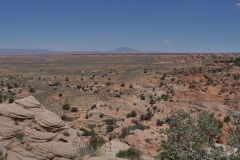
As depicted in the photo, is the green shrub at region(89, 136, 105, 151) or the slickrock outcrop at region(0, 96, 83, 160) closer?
the slickrock outcrop at region(0, 96, 83, 160)

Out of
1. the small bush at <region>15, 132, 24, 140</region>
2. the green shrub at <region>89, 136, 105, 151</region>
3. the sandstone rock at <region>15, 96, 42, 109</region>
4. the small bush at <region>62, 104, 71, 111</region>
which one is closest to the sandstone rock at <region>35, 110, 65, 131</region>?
the sandstone rock at <region>15, 96, 42, 109</region>

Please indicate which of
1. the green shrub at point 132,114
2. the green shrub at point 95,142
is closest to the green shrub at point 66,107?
the green shrub at point 132,114

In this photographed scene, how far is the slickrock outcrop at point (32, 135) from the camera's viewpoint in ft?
56.9

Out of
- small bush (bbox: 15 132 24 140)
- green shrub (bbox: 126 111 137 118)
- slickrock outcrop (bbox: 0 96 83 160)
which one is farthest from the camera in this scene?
green shrub (bbox: 126 111 137 118)

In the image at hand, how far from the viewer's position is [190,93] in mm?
40781

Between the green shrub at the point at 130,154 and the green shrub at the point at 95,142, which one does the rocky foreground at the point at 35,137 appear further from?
the green shrub at the point at 95,142

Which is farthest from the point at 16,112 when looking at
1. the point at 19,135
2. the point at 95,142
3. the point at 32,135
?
the point at 95,142

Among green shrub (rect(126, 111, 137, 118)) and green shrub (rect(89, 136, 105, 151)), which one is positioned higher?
green shrub (rect(89, 136, 105, 151))

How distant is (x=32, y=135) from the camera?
59.2 ft

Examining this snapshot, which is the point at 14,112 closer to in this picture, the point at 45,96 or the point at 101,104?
the point at 101,104

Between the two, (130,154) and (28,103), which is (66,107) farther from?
(130,154)

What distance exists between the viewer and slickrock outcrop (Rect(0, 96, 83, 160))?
17328 millimetres

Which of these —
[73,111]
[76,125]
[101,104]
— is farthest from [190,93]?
[76,125]

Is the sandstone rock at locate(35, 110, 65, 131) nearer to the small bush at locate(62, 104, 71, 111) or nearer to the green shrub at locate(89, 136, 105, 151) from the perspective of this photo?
the green shrub at locate(89, 136, 105, 151)
